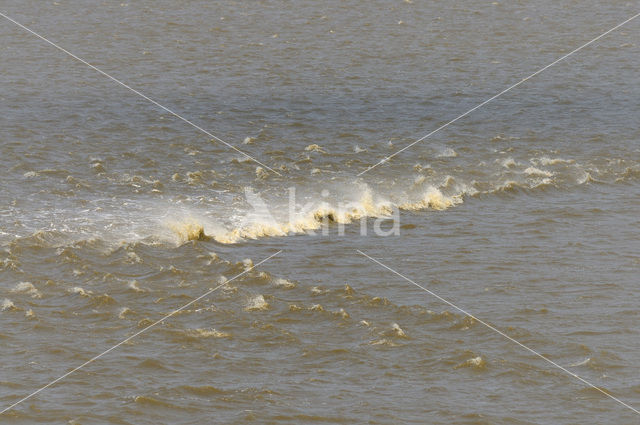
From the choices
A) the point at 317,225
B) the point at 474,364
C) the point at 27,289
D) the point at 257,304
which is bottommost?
the point at 474,364

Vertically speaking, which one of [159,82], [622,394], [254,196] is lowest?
[622,394]

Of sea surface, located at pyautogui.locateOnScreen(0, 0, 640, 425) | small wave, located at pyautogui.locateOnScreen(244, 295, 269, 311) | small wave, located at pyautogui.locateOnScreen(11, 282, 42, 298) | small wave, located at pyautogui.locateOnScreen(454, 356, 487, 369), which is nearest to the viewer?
sea surface, located at pyautogui.locateOnScreen(0, 0, 640, 425)

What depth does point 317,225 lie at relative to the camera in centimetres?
2058

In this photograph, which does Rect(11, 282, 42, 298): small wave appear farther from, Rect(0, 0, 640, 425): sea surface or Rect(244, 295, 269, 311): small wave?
Rect(244, 295, 269, 311): small wave

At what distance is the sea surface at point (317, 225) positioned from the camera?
1423 centimetres

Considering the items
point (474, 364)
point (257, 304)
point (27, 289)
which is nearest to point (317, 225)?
point (257, 304)

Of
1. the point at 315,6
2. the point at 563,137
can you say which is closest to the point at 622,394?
the point at 563,137

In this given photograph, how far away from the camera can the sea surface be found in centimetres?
1423

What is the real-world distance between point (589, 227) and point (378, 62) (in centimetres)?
1330

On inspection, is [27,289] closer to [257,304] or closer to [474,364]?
[257,304]

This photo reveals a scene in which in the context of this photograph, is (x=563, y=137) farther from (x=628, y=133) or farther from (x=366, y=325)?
(x=366, y=325)

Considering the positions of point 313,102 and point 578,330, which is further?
point 313,102

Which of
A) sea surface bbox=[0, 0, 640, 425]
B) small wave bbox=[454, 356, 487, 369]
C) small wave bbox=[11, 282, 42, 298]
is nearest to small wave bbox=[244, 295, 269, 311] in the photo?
sea surface bbox=[0, 0, 640, 425]

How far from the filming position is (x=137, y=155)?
24.0 meters
